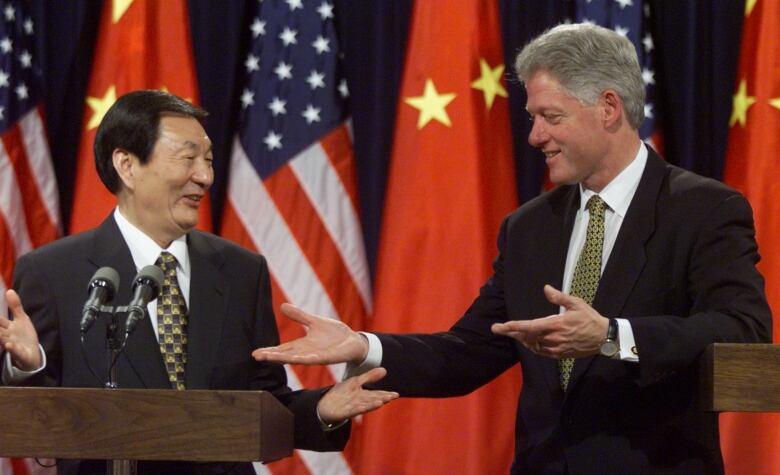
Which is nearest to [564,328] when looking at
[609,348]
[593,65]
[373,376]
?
[609,348]

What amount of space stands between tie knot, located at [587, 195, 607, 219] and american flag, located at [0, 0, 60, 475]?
2.04 metres

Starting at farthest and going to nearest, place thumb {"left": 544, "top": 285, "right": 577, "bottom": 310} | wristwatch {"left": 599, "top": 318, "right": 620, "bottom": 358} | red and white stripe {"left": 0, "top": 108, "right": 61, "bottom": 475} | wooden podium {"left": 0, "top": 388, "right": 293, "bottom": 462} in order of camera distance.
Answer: red and white stripe {"left": 0, "top": 108, "right": 61, "bottom": 475}
wristwatch {"left": 599, "top": 318, "right": 620, "bottom": 358}
thumb {"left": 544, "top": 285, "right": 577, "bottom": 310}
wooden podium {"left": 0, "top": 388, "right": 293, "bottom": 462}

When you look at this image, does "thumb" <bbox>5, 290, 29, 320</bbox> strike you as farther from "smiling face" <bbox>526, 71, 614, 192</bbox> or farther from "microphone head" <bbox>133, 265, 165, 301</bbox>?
"smiling face" <bbox>526, 71, 614, 192</bbox>

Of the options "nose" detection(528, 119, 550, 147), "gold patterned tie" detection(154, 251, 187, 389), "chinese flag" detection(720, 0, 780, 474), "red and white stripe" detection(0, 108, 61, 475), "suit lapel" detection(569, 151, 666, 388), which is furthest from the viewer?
"red and white stripe" detection(0, 108, 61, 475)

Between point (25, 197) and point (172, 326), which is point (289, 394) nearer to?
point (172, 326)

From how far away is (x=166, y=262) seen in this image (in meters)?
2.88

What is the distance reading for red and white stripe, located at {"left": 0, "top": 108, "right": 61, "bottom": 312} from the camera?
388cm

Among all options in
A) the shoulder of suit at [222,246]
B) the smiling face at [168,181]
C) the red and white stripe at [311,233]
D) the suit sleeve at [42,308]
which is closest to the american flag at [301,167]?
the red and white stripe at [311,233]

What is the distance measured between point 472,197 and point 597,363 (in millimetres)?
1352

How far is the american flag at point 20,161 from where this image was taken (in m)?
3.88

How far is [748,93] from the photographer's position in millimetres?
3918

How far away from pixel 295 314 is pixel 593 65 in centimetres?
100

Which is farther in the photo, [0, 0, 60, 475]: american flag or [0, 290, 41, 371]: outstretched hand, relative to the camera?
[0, 0, 60, 475]: american flag

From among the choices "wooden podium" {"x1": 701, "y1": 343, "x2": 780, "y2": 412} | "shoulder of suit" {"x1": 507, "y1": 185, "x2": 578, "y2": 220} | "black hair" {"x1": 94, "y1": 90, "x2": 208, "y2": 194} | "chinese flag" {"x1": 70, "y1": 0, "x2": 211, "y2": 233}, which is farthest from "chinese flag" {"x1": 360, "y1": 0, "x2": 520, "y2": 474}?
"wooden podium" {"x1": 701, "y1": 343, "x2": 780, "y2": 412}
